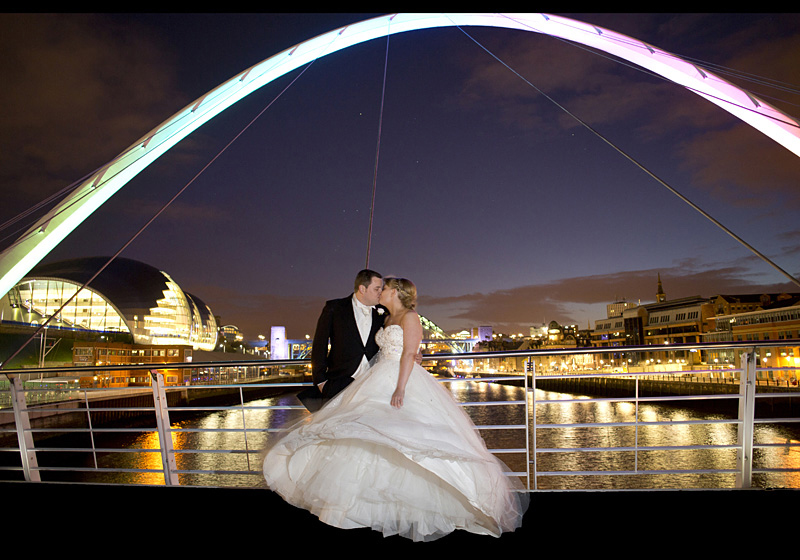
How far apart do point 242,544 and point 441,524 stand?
116cm

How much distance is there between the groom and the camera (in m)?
3.75

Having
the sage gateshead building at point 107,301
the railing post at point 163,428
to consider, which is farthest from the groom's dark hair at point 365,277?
the sage gateshead building at point 107,301

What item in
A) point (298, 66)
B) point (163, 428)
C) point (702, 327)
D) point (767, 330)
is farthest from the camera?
point (702, 327)

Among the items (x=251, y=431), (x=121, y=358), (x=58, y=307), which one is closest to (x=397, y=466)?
(x=251, y=431)

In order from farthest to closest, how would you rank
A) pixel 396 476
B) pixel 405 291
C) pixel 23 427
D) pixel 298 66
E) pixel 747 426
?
1. pixel 298 66
2. pixel 23 427
3. pixel 747 426
4. pixel 405 291
5. pixel 396 476

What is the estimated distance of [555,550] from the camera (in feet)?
9.58

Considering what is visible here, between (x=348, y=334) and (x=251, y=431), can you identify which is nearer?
(x=348, y=334)

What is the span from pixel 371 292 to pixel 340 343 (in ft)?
1.45

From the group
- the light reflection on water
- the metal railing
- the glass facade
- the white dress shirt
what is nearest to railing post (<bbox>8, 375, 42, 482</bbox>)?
the metal railing

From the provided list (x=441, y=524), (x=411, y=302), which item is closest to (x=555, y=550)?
(x=441, y=524)

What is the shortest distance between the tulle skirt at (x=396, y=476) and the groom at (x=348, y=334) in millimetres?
477

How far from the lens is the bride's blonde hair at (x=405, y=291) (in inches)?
136

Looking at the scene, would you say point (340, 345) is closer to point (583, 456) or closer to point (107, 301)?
point (583, 456)

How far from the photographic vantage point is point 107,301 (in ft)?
179
